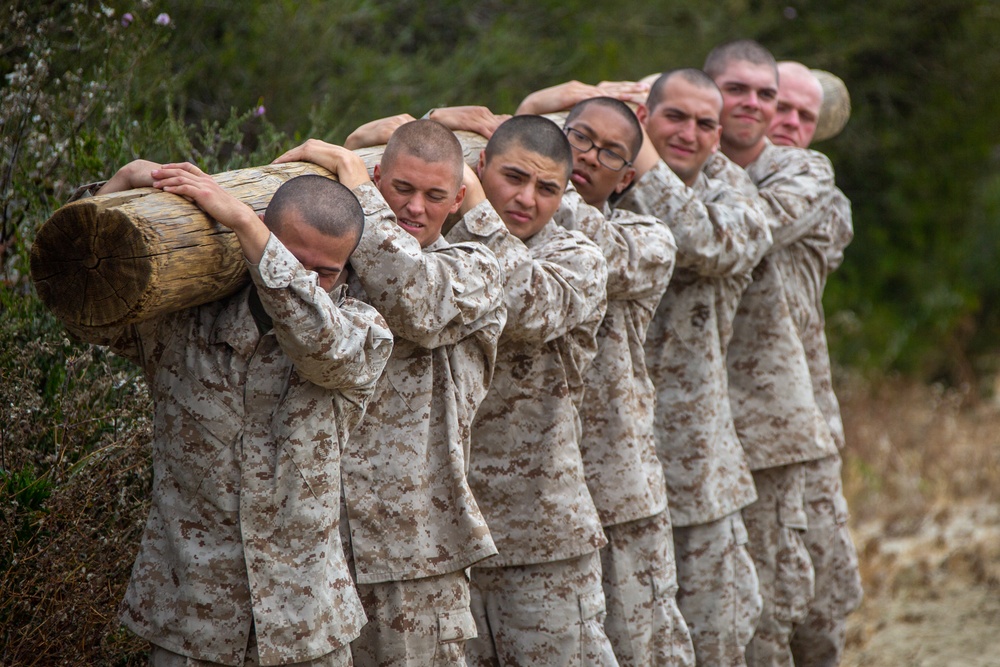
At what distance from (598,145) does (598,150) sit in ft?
0.06

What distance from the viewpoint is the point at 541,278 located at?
3592 mm

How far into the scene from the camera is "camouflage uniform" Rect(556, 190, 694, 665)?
13.3 ft

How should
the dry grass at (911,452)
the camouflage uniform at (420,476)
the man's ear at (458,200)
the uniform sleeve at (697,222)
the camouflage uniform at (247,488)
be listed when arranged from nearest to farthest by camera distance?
the camouflage uniform at (247,488)
the camouflage uniform at (420,476)
the man's ear at (458,200)
the uniform sleeve at (697,222)
the dry grass at (911,452)

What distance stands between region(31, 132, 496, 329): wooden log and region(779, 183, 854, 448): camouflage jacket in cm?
316

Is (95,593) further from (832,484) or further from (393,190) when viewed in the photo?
(832,484)

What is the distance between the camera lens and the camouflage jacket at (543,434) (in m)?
3.75

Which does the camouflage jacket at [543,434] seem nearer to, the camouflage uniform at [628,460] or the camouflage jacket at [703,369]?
the camouflage uniform at [628,460]

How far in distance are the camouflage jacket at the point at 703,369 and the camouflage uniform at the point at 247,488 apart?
192 centimetres

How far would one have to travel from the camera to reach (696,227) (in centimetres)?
436

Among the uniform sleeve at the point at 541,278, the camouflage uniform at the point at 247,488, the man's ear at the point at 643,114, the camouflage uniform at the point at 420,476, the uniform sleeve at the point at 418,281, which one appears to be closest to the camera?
the camouflage uniform at the point at 247,488

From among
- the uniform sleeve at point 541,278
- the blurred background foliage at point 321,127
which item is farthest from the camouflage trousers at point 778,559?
the blurred background foliage at point 321,127

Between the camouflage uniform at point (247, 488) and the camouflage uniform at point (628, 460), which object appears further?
the camouflage uniform at point (628, 460)

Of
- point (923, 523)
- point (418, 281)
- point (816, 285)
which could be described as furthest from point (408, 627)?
point (923, 523)

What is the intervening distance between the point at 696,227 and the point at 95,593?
2.41 m
